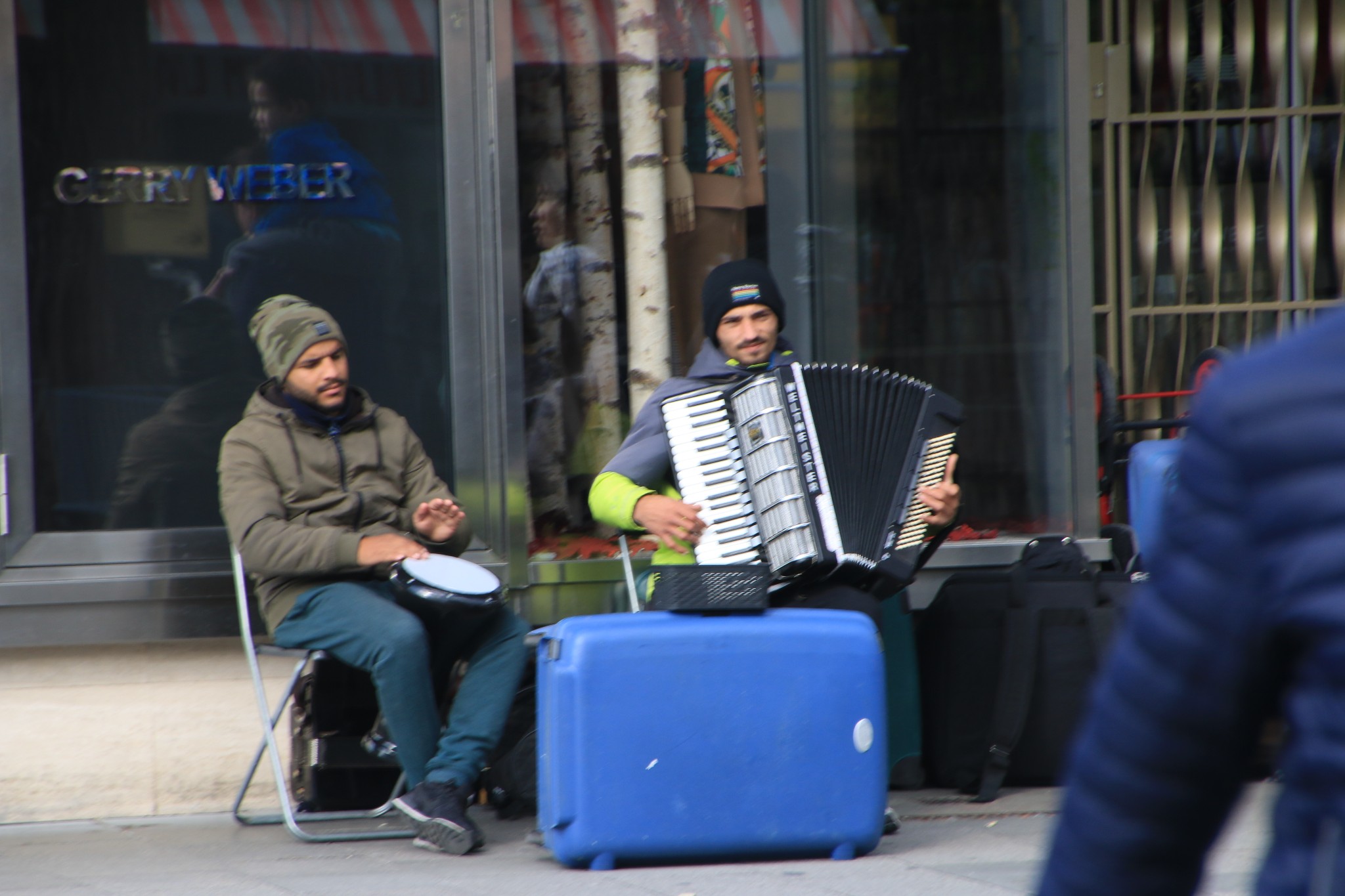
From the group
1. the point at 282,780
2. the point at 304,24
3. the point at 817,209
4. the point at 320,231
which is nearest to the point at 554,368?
the point at 320,231

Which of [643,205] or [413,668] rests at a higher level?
[643,205]

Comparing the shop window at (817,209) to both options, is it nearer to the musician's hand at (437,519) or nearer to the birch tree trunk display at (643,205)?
the birch tree trunk display at (643,205)

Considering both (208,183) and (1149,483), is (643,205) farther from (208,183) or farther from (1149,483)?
(1149,483)

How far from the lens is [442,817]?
4.09m

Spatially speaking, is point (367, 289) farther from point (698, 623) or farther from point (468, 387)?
point (698, 623)

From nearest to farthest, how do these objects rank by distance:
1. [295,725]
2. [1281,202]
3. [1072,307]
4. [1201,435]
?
[1201,435] < [295,725] < [1072,307] < [1281,202]

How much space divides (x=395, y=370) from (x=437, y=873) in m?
1.87

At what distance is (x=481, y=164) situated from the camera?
16.6ft

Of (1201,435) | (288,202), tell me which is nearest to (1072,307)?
(288,202)

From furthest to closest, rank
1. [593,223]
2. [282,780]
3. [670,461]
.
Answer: [593,223] → [670,461] → [282,780]

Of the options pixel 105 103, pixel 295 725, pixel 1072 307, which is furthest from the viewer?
pixel 1072 307

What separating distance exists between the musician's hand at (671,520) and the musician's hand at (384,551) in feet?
1.95

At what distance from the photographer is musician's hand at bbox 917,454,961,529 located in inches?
168

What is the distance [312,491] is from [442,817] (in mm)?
962
